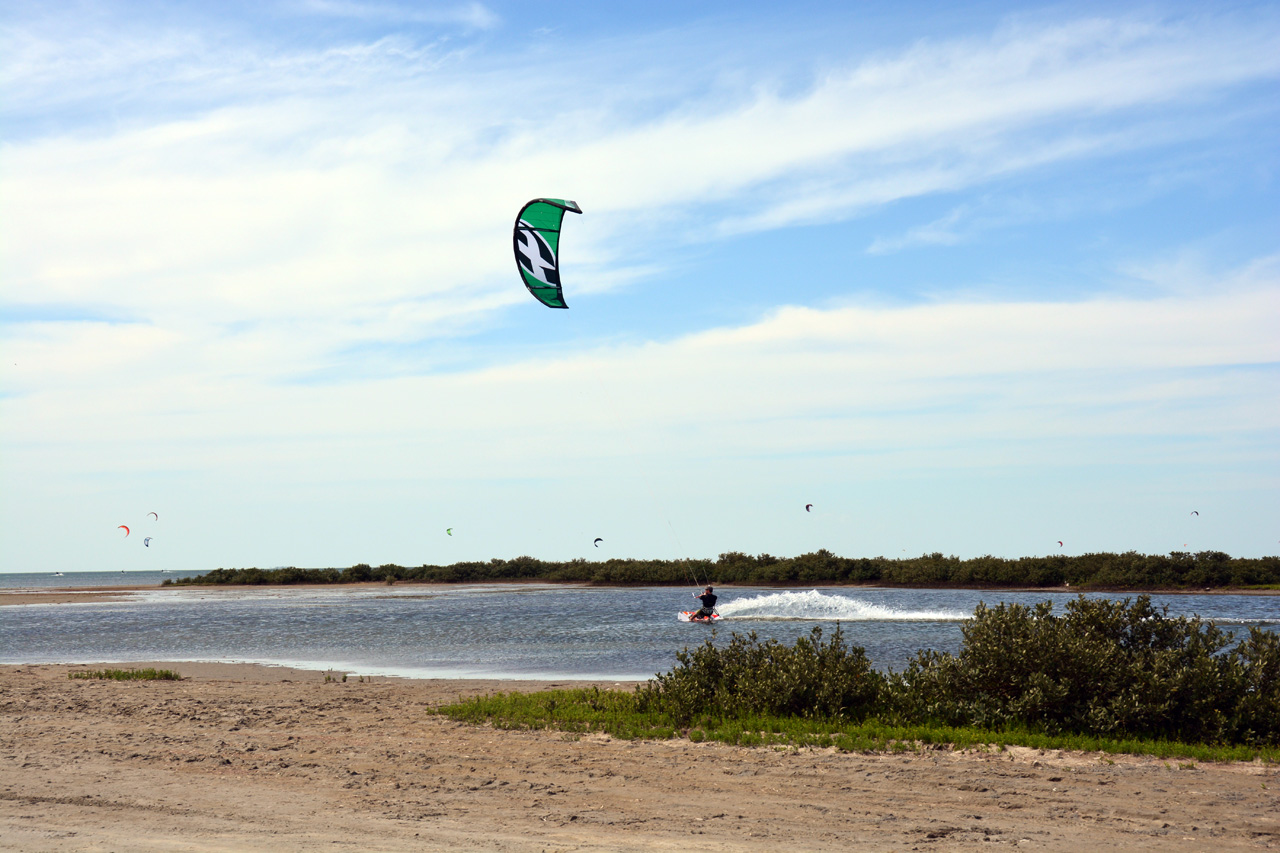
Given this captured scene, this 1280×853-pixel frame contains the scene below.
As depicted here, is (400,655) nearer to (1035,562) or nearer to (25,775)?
(25,775)

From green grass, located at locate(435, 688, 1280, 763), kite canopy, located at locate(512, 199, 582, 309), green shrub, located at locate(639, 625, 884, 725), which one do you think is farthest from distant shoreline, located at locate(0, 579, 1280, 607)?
kite canopy, located at locate(512, 199, 582, 309)

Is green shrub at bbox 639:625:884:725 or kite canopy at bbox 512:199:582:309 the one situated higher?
kite canopy at bbox 512:199:582:309

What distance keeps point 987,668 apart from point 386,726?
7.93 meters

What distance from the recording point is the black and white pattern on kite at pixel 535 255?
48.5 feet

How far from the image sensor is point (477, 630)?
3102 cm

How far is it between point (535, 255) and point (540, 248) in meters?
0.17

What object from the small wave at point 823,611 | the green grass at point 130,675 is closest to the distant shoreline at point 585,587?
the small wave at point 823,611

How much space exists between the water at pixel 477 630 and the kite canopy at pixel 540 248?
7.84 meters

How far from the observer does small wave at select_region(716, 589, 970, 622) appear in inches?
1353

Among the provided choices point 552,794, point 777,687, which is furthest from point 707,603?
point 552,794

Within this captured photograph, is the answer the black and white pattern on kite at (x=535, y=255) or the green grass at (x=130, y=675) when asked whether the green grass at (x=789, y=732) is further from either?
the green grass at (x=130, y=675)

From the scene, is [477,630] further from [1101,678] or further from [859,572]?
[859,572]

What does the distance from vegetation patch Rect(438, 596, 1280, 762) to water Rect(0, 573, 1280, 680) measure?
130 centimetres

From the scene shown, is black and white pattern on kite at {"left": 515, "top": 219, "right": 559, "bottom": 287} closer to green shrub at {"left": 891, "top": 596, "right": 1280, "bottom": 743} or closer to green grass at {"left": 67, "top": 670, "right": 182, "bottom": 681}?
green shrub at {"left": 891, "top": 596, "right": 1280, "bottom": 743}
